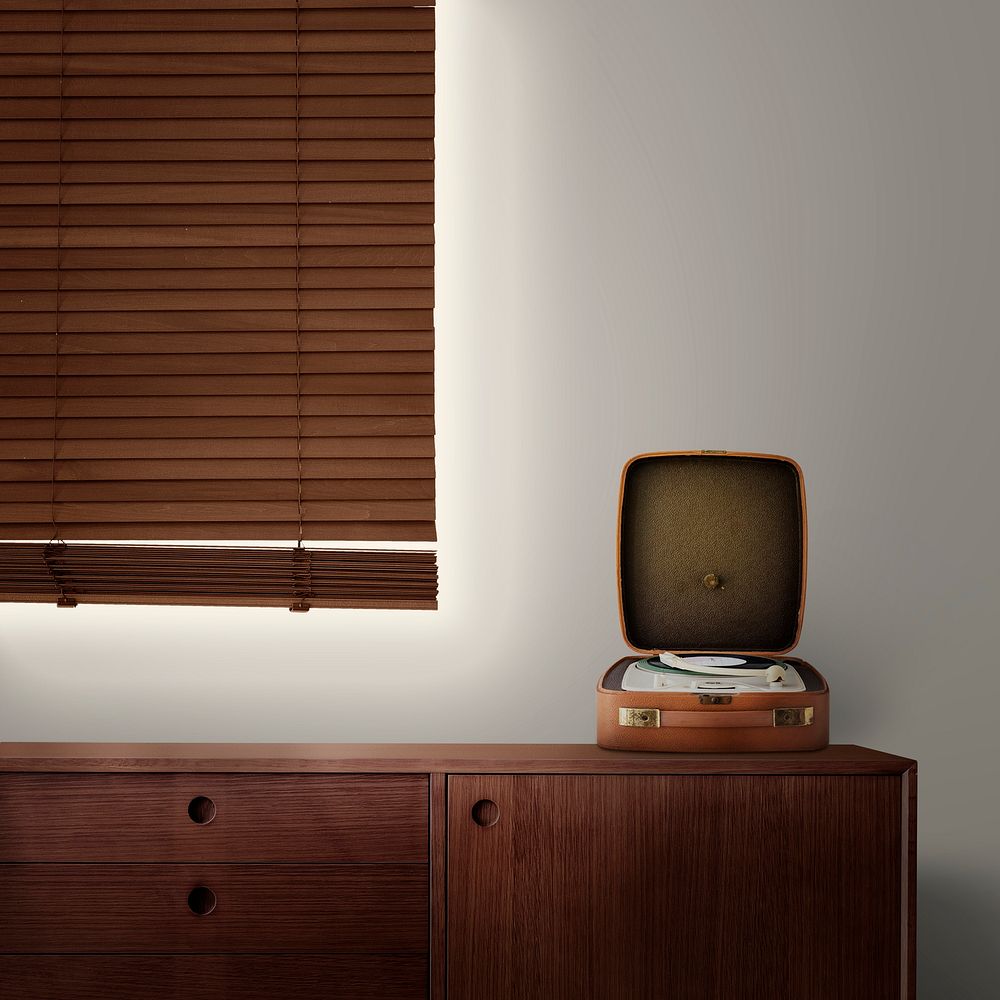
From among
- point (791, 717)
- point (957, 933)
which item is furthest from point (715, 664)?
point (957, 933)

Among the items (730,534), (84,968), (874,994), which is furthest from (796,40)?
(84,968)

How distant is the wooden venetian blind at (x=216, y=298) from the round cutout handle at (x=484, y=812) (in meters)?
0.45

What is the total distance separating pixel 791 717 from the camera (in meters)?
1.53

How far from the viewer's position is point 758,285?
6.15 feet

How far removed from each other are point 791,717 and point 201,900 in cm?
98

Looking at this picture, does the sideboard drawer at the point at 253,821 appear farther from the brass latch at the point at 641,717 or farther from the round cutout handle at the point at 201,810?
the brass latch at the point at 641,717

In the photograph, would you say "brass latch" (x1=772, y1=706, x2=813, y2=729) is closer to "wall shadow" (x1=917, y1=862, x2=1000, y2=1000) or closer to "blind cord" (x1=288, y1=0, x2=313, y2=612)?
"wall shadow" (x1=917, y1=862, x2=1000, y2=1000)

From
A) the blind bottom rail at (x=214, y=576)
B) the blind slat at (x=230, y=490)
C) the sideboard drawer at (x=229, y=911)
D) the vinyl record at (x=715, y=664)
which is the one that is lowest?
the sideboard drawer at (x=229, y=911)

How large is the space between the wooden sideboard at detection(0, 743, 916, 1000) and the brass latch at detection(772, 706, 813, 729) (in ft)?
0.17

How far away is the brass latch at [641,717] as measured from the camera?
5.00 ft

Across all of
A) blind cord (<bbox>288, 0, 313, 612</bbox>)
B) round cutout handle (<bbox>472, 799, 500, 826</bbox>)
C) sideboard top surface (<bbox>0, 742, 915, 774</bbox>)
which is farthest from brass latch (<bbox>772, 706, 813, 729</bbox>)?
blind cord (<bbox>288, 0, 313, 612</bbox>)

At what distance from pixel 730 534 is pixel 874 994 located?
2.44ft

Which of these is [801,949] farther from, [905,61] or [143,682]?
[905,61]

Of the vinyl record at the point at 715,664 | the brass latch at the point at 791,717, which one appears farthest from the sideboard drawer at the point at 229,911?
the brass latch at the point at 791,717
